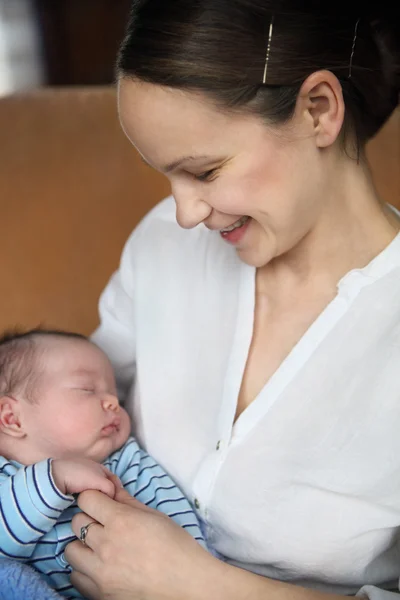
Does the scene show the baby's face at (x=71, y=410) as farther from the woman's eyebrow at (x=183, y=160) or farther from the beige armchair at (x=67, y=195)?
the woman's eyebrow at (x=183, y=160)

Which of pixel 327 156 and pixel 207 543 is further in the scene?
pixel 207 543

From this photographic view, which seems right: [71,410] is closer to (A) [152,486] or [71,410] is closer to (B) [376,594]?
(A) [152,486]

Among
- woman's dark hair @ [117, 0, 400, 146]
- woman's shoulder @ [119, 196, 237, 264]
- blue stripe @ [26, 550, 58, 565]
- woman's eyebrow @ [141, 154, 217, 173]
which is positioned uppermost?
woman's dark hair @ [117, 0, 400, 146]

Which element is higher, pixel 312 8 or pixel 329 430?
pixel 312 8

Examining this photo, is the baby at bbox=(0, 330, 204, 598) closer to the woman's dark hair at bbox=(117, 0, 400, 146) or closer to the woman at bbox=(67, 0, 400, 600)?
the woman at bbox=(67, 0, 400, 600)

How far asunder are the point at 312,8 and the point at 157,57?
212 mm

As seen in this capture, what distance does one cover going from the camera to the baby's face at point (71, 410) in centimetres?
127

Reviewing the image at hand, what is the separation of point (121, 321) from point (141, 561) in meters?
0.53

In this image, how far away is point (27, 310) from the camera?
1652 mm

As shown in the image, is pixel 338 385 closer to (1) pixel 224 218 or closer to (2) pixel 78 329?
(1) pixel 224 218

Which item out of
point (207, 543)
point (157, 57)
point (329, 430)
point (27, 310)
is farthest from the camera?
point (27, 310)

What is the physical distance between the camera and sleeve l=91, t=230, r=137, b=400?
57.1 inches

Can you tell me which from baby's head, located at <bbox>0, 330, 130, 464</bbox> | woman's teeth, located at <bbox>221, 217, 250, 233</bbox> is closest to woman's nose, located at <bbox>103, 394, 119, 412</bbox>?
baby's head, located at <bbox>0, 330, 130, 464</bbox>

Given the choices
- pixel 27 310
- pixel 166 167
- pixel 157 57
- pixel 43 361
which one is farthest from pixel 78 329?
pixel 157 57
